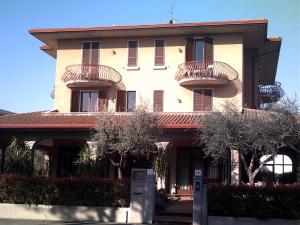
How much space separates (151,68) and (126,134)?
815 cm

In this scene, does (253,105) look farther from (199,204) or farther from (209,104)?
(199,204)

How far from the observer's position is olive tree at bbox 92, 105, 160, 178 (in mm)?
19625

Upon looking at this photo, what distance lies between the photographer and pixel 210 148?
18516mm

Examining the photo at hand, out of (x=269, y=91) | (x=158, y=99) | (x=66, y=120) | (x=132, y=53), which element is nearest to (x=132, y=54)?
(x=132, y=53)

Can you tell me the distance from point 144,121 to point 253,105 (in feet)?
34.0

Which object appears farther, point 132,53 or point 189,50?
point 132,53

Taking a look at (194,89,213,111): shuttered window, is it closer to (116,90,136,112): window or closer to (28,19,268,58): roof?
(28,19,268,58): roof

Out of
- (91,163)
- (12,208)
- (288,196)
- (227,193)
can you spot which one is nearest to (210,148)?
(227,193)

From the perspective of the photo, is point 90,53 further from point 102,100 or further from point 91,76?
point 102,100

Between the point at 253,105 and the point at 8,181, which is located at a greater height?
the point at 253,105

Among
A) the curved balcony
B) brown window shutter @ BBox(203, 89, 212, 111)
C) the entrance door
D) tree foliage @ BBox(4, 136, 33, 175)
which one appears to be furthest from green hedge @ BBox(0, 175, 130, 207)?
brown window shutter @ BBox(203, 89, 212, 111)

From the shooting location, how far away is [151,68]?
27062 millimetres

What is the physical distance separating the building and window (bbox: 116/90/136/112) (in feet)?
0.17

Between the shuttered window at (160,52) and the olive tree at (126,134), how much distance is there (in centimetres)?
677
